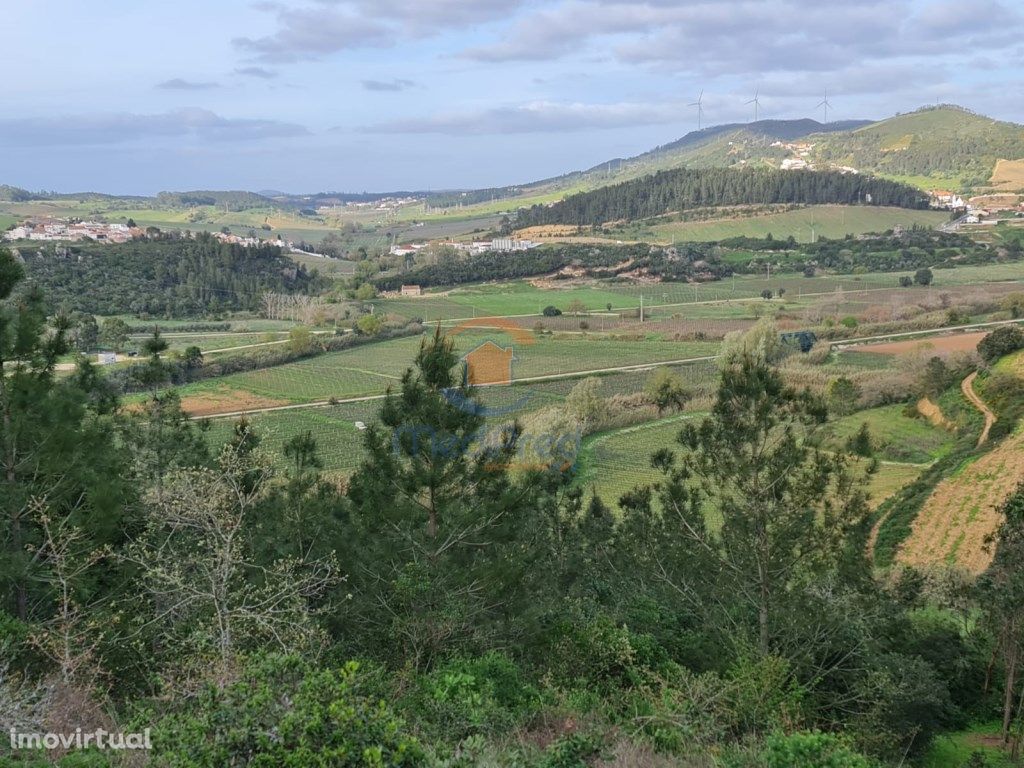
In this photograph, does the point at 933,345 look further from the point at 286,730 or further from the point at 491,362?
the point at 286,730

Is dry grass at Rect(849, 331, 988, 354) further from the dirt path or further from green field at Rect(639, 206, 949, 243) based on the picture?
green field at Rect(639, 206, 949, 243)

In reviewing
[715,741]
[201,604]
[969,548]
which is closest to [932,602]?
[969,548]

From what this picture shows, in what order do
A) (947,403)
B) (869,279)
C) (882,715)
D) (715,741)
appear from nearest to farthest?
(715,741)
(882,715)
(947,403)
(869,279)

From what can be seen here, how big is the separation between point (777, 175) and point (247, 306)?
7146 centimetres

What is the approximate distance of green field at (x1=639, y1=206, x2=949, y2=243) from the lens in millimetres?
91250

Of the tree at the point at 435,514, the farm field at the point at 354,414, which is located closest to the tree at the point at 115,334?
the farm field at the point at 354,414

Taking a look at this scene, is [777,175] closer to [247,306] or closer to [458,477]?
[247,306]

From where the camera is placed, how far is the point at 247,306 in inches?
2525

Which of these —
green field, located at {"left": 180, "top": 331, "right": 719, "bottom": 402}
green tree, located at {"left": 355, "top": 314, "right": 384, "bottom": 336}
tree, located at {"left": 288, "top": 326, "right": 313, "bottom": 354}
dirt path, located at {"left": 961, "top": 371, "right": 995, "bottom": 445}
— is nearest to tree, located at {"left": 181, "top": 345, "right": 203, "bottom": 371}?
green field, located at {"left": 180, "top": 331, "right": 719, "bottom": 402}

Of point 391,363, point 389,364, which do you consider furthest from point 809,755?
point 391,363

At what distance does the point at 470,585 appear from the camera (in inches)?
393

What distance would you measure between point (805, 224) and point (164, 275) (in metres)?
68.7

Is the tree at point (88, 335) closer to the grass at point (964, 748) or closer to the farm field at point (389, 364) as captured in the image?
the farm field at point (389, 364)

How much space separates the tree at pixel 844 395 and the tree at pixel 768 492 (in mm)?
22497
